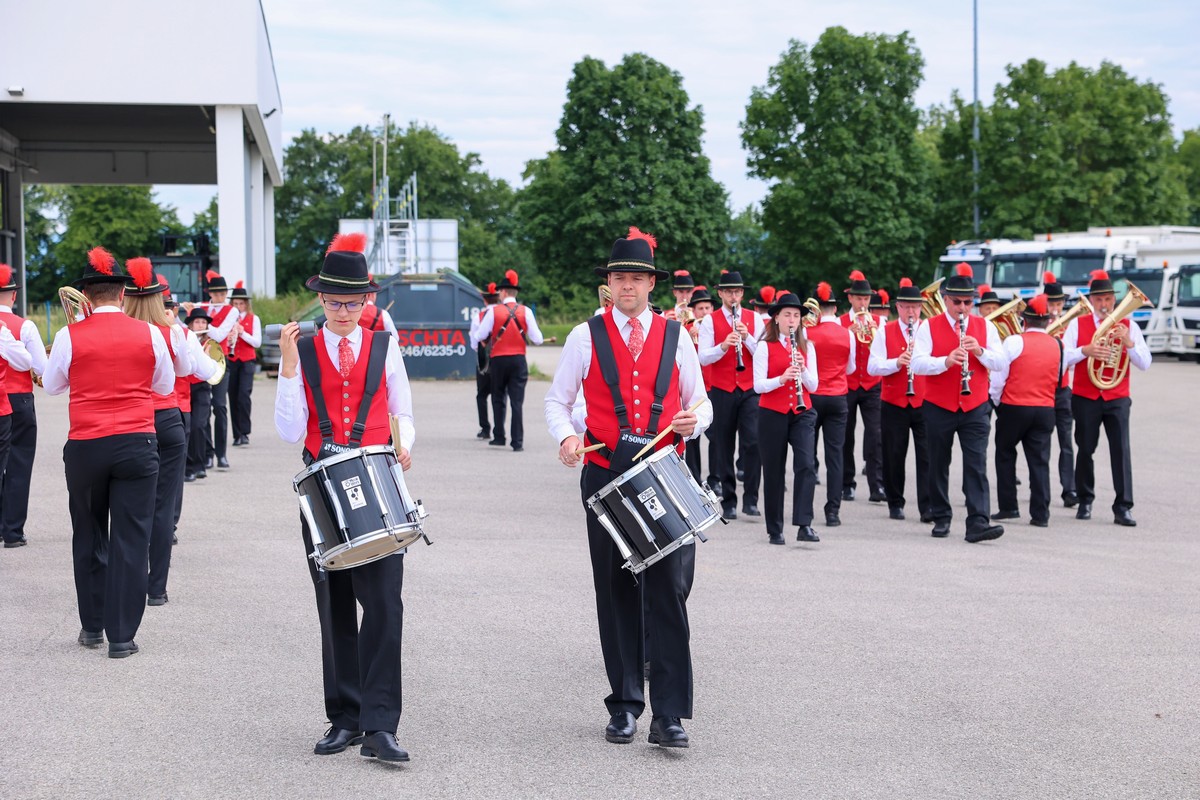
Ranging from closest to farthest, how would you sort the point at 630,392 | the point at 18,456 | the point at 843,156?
the point at 630,392, the point at 18,456, the point at 843,156

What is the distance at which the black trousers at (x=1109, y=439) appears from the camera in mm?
12227

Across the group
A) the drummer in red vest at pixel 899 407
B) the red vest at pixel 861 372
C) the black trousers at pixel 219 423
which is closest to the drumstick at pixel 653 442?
the drummer in red vest at pixel 899 407

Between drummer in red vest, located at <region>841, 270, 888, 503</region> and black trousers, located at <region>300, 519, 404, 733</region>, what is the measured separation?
28.7ft

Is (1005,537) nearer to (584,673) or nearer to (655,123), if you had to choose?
(584,673)

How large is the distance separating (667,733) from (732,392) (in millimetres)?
7326

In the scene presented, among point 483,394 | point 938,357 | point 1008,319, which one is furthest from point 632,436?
point 483,394

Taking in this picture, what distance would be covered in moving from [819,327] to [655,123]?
49.2m

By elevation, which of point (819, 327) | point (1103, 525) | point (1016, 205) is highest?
point (1016, 205)

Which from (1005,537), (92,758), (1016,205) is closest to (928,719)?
(92,758)

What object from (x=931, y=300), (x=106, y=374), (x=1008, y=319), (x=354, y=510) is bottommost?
(x=354, y=510)

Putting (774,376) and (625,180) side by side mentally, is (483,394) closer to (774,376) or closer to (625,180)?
(774,376)

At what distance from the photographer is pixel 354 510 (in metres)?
5.38

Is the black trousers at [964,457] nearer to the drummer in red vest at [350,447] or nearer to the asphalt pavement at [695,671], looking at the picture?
the asphalt pavement at [695,671]

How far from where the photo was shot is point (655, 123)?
60.0 metres
